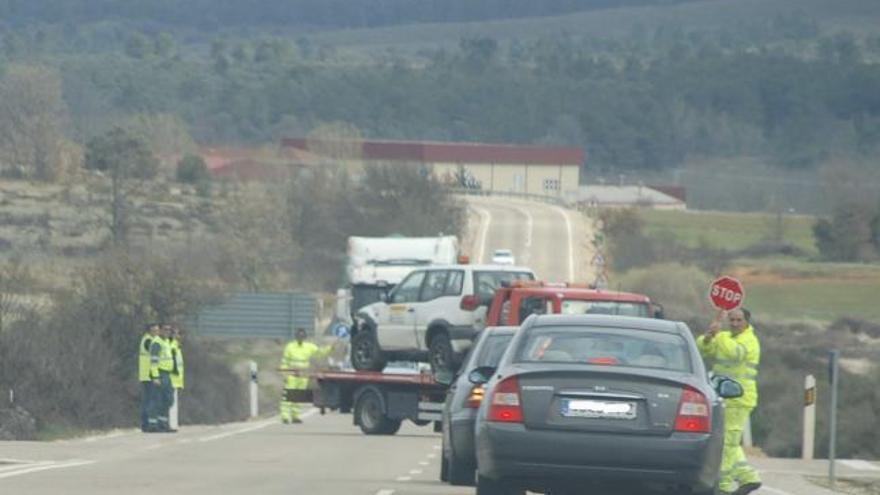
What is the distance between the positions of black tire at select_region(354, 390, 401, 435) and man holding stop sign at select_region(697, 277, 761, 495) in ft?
37.7

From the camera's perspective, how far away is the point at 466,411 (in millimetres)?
20672

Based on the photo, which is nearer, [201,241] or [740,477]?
[740,477]

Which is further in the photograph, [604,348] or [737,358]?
[737,358]

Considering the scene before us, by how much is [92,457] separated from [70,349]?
15.1 meters

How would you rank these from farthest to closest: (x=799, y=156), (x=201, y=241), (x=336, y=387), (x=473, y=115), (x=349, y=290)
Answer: (x=473, y=115) < (x=799, y=156) < (x=201, y=241) < (x=349, y=290) < (x=336, y=387)

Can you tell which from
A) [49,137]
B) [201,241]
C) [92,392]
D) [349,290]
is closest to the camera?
[92,392]

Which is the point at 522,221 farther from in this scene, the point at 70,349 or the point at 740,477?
the point at 740,477

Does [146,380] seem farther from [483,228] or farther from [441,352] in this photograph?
[483,228]

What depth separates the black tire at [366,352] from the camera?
34438 mm

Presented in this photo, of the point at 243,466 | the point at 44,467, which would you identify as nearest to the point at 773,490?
the point at 243,466

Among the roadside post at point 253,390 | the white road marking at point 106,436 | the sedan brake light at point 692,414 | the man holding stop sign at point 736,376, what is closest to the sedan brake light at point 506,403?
the sedan brake light at point 692,414

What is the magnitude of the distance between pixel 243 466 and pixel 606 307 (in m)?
6.14

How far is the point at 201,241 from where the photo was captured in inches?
3238

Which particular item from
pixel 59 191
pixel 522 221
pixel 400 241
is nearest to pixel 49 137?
pixel 59 191
